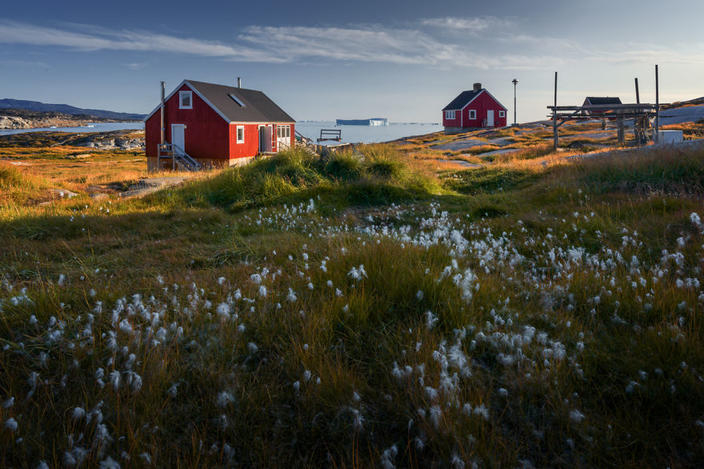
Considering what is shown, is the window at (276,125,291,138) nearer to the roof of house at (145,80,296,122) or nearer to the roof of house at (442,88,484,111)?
the roof of house at (145,80,296,122)

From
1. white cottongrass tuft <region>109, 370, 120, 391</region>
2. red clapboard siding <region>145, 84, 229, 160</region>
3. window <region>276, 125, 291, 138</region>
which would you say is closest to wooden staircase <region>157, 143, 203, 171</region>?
red clapboard siding <region>145, 84, 229, 160</region>

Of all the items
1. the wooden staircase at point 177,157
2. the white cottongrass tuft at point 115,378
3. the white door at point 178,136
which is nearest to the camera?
the white cottongrass tuft at point 115,378

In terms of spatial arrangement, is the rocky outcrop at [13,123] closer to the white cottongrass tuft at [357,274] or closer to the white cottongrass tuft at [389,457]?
the white cottongrass tuft at [357,274]

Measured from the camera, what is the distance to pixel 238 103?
4034 cm

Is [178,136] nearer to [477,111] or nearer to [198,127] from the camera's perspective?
[198,127]

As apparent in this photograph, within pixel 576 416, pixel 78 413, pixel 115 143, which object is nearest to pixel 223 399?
pixel 78 413

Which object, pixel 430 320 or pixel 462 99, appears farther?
pixel 462 99

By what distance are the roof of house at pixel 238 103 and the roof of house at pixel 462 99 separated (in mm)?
40051

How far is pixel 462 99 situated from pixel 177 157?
56.3 metres

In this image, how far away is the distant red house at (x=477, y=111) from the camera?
7712 cm

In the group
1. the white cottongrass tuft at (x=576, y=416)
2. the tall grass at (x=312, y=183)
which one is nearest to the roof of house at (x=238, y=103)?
the tall grass at (x=312, y=183)

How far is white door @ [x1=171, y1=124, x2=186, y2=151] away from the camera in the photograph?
36938 mm

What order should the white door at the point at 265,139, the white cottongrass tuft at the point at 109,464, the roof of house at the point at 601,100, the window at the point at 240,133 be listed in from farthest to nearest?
the roof of house at the point at 601,100
the white door at the point at 265,139
the window at the point at 240,133
the white cottongrass tuft at the point at 109,464

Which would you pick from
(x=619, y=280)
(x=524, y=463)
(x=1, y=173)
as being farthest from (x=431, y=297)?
(x=1, y=173)
